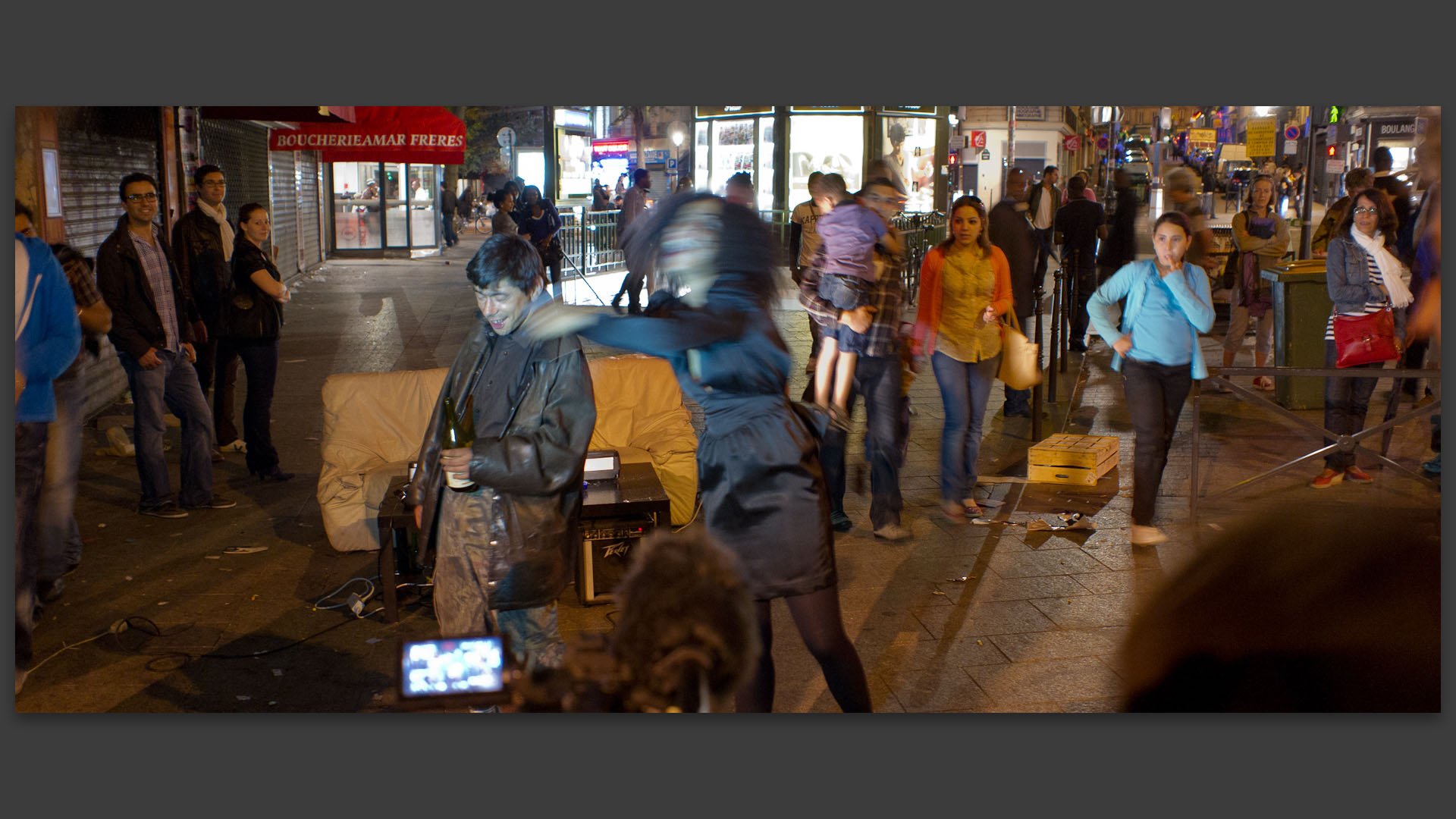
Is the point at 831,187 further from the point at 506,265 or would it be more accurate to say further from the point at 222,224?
the point at 222,224

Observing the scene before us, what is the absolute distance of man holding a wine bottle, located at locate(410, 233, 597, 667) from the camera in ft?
12.3

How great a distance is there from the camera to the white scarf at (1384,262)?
699cm

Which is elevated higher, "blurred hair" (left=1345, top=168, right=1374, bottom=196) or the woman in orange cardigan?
"blurred hair" (left=1345, top=168, right=1374, bottom=196)

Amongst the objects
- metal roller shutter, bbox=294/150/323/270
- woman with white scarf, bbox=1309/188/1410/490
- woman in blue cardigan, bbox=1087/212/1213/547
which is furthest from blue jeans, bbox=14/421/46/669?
metal roller shutter, bbox=294/150/323/270

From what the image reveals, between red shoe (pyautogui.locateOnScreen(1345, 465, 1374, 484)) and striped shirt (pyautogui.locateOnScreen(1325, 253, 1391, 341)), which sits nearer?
striped shirt (pyautogui.locateOnScreen(1325, 253, 1391, 341))

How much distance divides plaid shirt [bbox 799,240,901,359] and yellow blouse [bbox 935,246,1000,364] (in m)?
0.62

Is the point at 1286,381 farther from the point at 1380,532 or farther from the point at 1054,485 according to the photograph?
the point at 1380,532

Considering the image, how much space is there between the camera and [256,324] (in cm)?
733

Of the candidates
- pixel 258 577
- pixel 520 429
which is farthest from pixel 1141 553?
pixel 258 577

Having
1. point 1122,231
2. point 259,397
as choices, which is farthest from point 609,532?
point 1122,231

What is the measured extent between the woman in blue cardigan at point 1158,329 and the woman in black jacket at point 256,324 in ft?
15.1

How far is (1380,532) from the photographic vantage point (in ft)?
19.3

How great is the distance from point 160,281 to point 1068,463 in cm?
509

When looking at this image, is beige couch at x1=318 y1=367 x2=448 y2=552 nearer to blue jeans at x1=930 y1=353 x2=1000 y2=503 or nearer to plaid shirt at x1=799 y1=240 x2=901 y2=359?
plaid shirt at x1=799 y1=240 x2=901 y2=359
